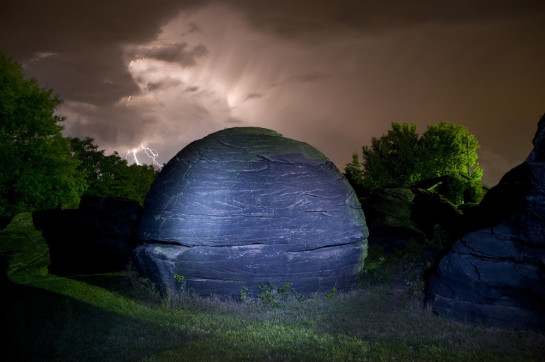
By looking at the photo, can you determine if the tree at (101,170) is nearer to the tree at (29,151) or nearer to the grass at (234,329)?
the tree at (29,151)

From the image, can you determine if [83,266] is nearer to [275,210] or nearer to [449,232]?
[275,210]

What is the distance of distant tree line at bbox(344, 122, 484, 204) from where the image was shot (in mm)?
39594

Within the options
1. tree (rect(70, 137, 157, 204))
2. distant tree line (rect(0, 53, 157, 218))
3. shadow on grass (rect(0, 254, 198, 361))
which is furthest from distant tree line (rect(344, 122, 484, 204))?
shadow on grass (rect(0, 254, 198, 361))

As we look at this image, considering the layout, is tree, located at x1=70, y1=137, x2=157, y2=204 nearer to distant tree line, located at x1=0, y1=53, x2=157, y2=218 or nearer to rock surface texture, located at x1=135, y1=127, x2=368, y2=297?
distant tree line, located at x1=0, y1=53, x2=157, y2=218

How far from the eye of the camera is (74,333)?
607 centimetres

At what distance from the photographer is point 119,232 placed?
13.6m

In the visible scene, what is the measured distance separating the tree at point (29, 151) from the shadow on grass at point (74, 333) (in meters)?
11.8

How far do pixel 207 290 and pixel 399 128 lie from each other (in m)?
39.8

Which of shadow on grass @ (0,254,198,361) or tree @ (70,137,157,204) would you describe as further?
tree @ (70,137,157,204)

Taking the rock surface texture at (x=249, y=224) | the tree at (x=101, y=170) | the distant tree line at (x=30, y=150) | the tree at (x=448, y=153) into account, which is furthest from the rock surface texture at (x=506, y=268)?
the tree at (x=448, y=153)

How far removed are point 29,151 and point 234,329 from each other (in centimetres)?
1778

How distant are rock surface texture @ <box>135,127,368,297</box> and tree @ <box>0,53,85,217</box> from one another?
11994 mm

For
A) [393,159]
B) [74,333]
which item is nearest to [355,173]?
[393,159]

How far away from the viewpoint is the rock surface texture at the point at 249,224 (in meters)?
8.14
